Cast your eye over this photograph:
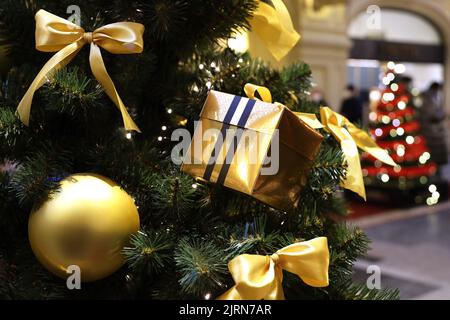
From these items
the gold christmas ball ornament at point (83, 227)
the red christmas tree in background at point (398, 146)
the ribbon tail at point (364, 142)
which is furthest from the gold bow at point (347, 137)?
the red christmas tree in background at point (398, 146)

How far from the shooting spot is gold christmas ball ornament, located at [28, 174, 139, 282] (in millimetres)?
656

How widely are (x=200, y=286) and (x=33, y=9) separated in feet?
1.75

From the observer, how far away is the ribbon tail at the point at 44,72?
70 centimetres

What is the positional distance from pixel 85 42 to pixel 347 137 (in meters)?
0.44

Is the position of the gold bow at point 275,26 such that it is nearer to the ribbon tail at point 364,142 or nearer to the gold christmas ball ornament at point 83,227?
the ribbon tail at point 364,142

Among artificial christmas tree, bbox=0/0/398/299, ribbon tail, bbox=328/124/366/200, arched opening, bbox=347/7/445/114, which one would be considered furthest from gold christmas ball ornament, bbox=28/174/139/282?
arched opening, bbox=347/7/445/114

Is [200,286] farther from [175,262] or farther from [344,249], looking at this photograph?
[344,249]

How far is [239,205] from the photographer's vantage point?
78 cm

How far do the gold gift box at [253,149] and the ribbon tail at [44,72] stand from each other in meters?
0.21

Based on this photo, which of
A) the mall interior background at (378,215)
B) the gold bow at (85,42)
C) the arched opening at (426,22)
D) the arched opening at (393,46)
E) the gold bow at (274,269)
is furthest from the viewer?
the arched opening at (393,46)

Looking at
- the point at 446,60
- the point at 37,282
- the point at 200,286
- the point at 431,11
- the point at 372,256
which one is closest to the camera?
the point at 200,286

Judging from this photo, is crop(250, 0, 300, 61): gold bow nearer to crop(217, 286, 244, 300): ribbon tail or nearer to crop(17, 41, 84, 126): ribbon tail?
crop(17, 41, 84, 126): ribbon tail

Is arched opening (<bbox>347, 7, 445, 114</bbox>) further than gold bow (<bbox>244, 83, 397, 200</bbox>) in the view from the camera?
Yes

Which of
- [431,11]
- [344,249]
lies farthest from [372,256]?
[431,11]
